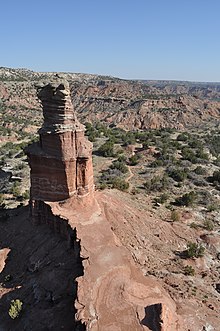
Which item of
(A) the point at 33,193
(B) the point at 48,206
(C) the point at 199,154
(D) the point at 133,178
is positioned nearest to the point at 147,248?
(B) the point at 48,206

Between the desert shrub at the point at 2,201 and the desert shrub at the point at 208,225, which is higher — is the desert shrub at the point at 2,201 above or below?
below

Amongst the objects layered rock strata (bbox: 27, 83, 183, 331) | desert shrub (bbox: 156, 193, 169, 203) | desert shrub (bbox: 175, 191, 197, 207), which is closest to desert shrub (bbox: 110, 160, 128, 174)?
desert shrub (bbox: 156, 193, 169, 203)

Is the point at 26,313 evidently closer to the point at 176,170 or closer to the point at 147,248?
the point at 147,248

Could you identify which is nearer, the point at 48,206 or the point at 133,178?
the point at 48,206

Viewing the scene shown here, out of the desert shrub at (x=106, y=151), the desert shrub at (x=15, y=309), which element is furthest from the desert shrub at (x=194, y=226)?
the desert shrub at (x=106, y=151)

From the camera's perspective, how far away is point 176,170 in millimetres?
40656

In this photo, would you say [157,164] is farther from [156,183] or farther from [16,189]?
[16,189]

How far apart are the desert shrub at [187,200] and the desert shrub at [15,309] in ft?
60.9

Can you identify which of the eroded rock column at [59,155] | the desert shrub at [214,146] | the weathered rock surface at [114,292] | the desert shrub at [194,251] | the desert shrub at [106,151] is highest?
the eroded rock column at [59,155]

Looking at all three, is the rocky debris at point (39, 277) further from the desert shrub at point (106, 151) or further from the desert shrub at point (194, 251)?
the desert shrub at point (106, 151)

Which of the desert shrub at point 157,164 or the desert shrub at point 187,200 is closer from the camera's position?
the desert shrub at point 187,200

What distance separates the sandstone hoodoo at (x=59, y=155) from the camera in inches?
888

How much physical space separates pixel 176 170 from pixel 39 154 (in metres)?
21.2

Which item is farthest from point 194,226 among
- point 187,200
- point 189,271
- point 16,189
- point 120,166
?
point 16,189
